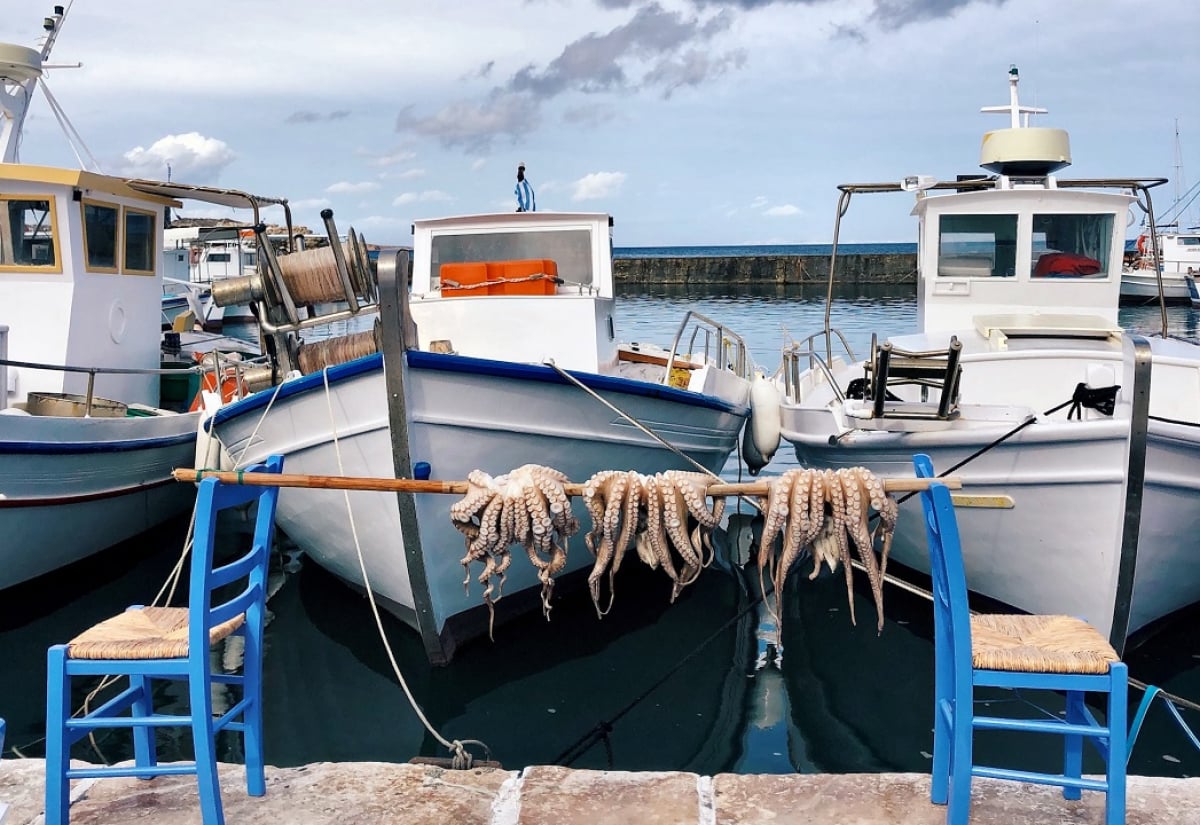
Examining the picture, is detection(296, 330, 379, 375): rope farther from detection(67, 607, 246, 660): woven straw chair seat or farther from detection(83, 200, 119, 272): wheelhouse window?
detection(67, 607, 246, 660): woven straw chair seat

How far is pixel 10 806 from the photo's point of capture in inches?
147

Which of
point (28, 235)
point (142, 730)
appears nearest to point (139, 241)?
point (28, 235)

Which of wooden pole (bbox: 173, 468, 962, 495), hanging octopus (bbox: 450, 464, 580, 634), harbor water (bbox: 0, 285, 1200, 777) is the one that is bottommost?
harbor water (bbox: 0, 285, 1200, 777)

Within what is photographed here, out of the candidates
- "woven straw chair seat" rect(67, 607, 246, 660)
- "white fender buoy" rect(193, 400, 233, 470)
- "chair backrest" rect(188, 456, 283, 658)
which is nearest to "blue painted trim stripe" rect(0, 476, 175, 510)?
"white fender buoy" rect(193, 400, 233, 470)

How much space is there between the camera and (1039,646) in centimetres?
356

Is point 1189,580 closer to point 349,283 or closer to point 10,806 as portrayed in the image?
point 349,283

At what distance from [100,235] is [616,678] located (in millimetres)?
6554

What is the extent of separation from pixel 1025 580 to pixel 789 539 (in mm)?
3914

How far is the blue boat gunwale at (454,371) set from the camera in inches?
249

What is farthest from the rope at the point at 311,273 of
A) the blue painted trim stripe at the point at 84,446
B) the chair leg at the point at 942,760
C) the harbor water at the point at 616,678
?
the chair leg at the point at 942,760

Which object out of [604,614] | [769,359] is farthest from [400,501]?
[769,359]

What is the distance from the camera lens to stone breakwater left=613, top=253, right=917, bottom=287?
58000 mm

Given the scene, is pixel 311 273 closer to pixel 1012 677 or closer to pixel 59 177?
pixel 59 177

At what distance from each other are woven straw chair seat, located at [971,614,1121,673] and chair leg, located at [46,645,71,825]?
2.88m
